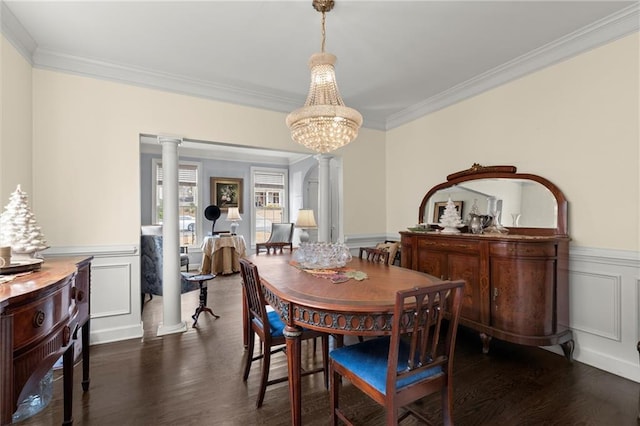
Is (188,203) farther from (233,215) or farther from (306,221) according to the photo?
(306,221)

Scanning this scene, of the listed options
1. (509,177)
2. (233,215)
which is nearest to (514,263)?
(509,177)

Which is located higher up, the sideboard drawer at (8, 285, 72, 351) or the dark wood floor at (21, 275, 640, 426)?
the sideboard drawer at (8, 285, 72, 351)

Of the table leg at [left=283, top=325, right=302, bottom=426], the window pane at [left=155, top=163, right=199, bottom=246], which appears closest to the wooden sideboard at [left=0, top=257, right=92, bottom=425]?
the table leg at [left=283, top=325, right=302, bottom=426]

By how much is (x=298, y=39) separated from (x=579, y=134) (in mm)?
2563

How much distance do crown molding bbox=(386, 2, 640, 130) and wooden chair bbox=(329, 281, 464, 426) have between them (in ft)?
8.50

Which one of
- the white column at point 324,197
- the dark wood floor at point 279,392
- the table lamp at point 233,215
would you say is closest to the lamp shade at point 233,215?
the table lamp at point 233,215

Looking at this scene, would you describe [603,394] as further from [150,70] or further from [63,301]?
[150,70]

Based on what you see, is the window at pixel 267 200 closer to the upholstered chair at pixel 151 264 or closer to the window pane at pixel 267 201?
the window pane at pixel 267 201

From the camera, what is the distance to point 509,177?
3.04m

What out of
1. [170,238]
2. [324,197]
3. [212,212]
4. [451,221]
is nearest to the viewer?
[451,221]

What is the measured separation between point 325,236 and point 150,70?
9.41ft

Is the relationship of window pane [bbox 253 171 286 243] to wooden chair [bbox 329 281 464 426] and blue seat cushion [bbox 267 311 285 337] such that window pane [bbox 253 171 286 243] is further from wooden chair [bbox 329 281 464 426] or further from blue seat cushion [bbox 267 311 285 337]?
wooden chair [bbox 329 281 464 426]

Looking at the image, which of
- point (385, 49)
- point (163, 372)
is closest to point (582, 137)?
point (385, 49)

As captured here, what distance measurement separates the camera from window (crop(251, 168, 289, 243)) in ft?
23.9
